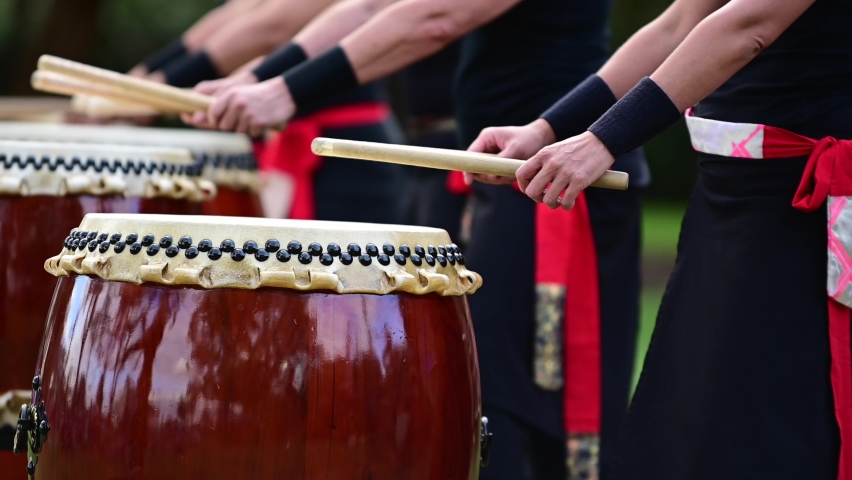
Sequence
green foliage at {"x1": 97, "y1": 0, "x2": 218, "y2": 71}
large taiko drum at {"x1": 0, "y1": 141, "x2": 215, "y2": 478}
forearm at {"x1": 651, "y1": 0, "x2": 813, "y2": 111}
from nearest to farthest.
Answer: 1. forearm at {"x1": 651, "y1": 0, "x2": 813, "y2": 111}
2. large taiko drum at {"x1": 0, "y1": 141, "x2": 215, "y2": 478}
3. green foliage at {"x1": 97, "y1": 0, "x2": 218, "y2": 71}

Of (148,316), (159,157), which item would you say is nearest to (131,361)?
(148,316)

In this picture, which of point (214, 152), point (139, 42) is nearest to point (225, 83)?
point (214, 152)

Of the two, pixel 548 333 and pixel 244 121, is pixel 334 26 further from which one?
pixel 548 333

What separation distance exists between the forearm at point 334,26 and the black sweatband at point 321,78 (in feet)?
1.14

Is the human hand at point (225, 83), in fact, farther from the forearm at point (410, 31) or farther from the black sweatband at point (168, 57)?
the black sweatband at point (168, 57)

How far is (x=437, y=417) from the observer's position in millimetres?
1519

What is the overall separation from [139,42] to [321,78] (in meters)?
9.48

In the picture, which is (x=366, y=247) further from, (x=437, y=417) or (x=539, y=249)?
(x=539, y=249)

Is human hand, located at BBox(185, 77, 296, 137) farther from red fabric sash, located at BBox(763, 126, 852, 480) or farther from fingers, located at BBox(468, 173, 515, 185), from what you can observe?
red fabric sash, located at BBox(763, 126, 852, 480)

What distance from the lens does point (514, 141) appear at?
1.82 m

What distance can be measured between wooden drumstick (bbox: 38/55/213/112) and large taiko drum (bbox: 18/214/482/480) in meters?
0.89

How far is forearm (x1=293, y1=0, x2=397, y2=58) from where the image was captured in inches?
104

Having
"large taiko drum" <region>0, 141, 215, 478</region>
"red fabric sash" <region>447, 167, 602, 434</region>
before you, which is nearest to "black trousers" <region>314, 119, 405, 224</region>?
"red fabric sash" <region>447, 167, 602, 434</region>

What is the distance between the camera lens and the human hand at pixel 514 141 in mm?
1822
